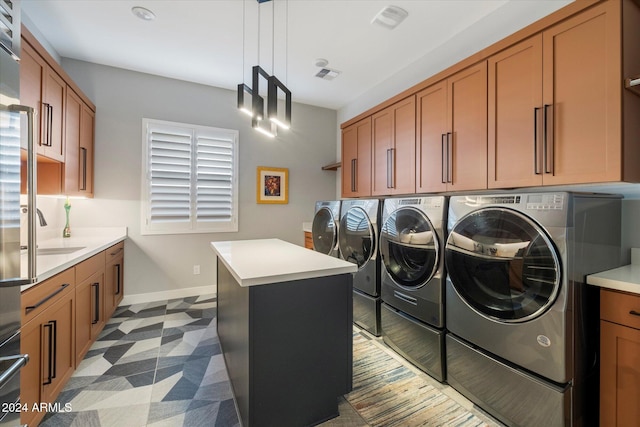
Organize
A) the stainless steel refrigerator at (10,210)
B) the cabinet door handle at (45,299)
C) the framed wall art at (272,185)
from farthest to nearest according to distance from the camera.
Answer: the framed wall art at (272,185) → the cabinet door handle at (45,299) → the stainless steel refrigerator at (10,210)

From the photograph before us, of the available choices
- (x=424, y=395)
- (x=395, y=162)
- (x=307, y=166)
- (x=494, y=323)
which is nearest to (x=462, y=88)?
(x=395, y=162)

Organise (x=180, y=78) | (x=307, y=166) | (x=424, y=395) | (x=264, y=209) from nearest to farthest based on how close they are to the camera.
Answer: (x=424, y=395)
(x=180, y=78)
(x=264, y=209)
(x=307, y=166)

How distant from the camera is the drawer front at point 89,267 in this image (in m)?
2.03

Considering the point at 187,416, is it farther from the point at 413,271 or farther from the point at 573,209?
the point at 573,209

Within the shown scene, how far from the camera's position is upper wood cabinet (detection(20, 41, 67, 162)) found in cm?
188

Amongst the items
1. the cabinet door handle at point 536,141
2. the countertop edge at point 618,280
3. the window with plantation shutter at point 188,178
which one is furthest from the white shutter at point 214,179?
the countertop edge at point 618,280

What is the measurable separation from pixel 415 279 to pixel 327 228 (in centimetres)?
142

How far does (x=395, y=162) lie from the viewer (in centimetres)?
278

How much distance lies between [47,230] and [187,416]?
8.45 feet

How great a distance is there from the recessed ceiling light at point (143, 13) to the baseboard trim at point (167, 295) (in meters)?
3.06

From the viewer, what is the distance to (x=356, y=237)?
2842 millimetres

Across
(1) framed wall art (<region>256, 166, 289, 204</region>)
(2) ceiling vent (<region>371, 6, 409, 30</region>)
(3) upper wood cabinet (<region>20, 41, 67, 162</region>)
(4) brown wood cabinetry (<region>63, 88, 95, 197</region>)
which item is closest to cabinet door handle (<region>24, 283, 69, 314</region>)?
(3) upper wood cabinet (<region>20, 41, 67, 162</region>)

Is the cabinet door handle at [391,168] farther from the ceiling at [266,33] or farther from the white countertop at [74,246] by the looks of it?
the white countertop at [74,246]

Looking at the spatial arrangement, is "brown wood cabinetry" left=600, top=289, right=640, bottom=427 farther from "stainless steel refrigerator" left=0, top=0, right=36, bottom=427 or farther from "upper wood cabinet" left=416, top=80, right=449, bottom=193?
"stainless steel refrigerator" left=0, top=0, right=36, bottom=427
